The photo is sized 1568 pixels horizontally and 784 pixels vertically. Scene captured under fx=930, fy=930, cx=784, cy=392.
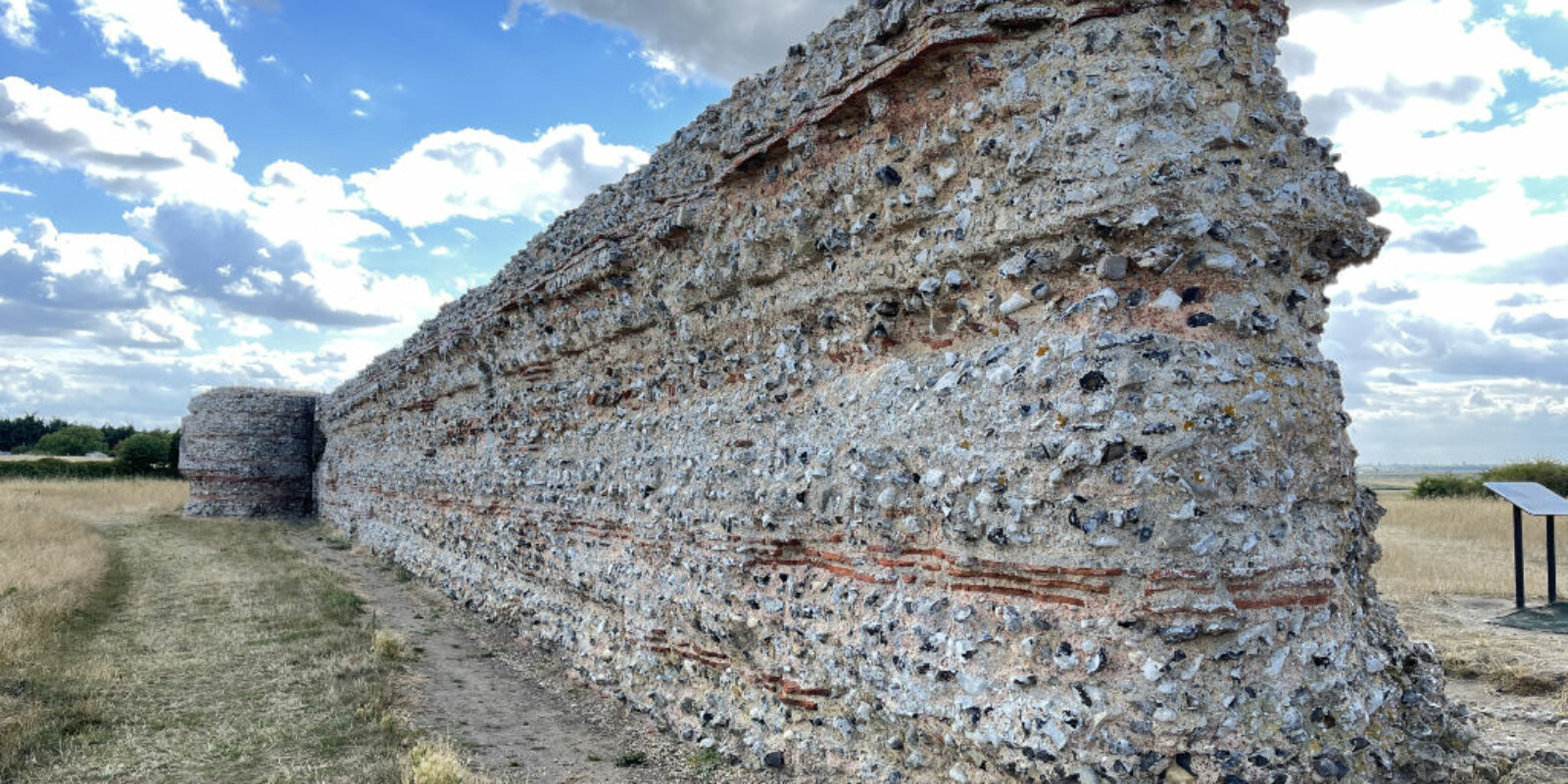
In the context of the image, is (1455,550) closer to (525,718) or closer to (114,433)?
(525,718)

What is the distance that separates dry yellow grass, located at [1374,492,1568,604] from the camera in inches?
476

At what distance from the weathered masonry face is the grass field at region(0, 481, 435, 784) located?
2.47 metres

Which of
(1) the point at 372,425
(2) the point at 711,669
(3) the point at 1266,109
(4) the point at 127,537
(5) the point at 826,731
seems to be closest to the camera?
(3) the point at 1266,109

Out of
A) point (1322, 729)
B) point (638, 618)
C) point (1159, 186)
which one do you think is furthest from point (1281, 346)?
point (638, 618)

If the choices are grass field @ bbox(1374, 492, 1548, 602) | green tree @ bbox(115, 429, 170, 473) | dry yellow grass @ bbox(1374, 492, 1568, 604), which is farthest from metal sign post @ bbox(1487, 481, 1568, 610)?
green tree @ bbox(115, 429, 170, 473)

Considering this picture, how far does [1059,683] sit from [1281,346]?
1.55m

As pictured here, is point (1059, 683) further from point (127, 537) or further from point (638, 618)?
point (127, 537)

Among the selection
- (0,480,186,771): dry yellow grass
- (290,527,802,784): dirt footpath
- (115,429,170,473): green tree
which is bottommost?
(290,527,802,784): dirt footpath

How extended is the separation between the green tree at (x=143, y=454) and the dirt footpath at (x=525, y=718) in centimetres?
3062

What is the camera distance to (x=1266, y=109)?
3.79 meters

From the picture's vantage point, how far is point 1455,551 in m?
16.4

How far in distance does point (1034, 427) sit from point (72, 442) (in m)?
63.2

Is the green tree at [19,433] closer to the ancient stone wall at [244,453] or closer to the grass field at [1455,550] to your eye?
the ancient stone wall at [244,453]

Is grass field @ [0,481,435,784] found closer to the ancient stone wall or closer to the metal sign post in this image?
the ancient stone wall
